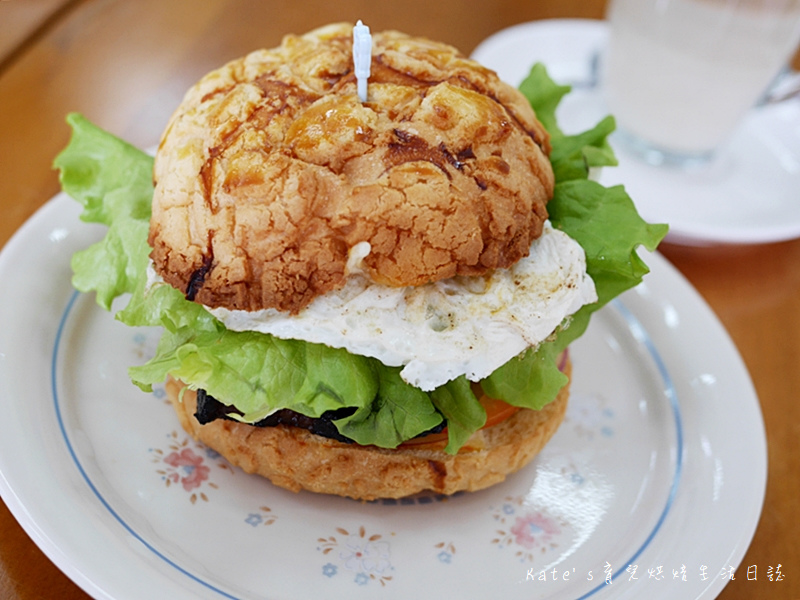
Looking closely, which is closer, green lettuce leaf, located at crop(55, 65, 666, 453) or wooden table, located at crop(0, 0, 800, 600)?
green lettuce leaf, located at crop(55, 65, 666, 453)

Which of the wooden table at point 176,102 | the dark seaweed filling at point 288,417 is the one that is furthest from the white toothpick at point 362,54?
the wooden table at point 176,102

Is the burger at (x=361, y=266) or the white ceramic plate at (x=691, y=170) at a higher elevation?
the burger at (x=361, y=266)

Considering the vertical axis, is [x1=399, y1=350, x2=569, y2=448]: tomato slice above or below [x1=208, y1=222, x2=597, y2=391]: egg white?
below

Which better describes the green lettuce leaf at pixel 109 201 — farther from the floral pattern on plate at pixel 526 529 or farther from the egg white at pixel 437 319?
the floral pattern on plate at pixel 526 529

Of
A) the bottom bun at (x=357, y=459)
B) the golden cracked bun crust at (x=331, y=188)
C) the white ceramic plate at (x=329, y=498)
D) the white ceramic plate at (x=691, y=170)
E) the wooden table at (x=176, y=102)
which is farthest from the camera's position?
the white ceramic plate at (x=691, y=170)

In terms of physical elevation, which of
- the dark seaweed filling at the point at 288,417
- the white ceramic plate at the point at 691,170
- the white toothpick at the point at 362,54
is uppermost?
the white toothpick at the point at 362,54

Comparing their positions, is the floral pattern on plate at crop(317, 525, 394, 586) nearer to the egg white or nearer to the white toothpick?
the egg white

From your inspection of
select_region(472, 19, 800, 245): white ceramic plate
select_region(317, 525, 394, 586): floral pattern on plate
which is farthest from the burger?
select_region(472, 19, 800, 245): white ceramic plate
